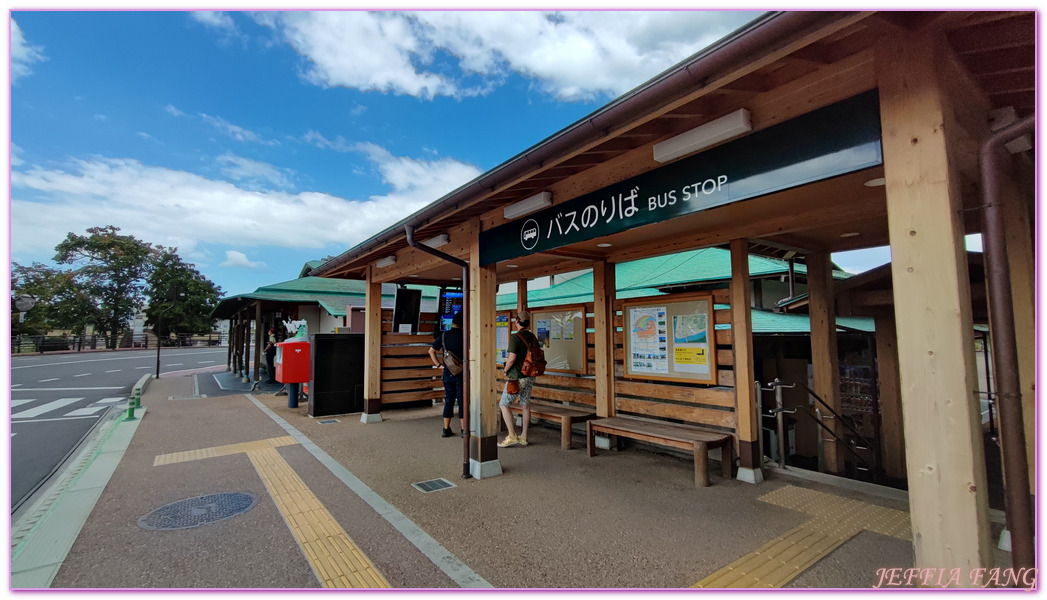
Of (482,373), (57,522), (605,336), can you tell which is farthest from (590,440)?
(57,522)

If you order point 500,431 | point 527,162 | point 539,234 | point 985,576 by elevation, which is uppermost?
point 527,162

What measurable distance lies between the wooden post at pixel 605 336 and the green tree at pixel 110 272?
4977 centimetres

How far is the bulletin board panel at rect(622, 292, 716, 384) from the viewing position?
214 inches

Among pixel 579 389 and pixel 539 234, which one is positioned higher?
pixel 539 234

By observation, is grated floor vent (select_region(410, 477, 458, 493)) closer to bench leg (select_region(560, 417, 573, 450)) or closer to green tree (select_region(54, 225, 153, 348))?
bench leg (select_region(560, 417, 573, 450))

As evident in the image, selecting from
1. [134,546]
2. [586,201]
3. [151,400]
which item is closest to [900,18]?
[586,201]

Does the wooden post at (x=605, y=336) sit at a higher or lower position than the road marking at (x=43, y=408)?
higher

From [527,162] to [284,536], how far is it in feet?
10.8

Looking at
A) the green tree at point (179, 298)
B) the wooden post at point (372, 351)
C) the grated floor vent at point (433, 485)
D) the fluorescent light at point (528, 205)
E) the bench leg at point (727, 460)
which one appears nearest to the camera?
the fluorescent light at point (528, 205)

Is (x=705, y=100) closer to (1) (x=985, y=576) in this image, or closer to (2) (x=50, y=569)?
(1) (x=985, y=576)

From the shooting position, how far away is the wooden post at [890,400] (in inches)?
248

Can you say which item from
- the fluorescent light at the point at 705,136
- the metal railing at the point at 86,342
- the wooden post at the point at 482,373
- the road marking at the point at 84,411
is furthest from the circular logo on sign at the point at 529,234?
the metal railing at the point at 86,342

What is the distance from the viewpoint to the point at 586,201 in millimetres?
4074

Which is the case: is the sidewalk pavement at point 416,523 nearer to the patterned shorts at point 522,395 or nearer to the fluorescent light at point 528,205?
the patterned shorts at point 522,395
